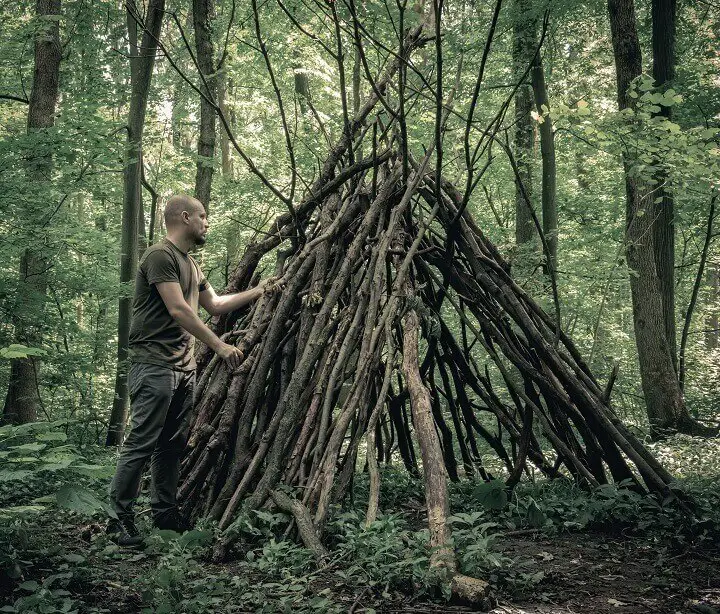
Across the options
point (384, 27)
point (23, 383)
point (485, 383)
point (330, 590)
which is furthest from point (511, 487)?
point (384, 27)

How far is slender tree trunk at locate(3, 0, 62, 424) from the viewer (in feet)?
24.9

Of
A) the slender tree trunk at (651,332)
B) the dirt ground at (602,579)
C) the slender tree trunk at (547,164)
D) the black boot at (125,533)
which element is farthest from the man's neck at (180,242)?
the slender tree trunk at (547,164)

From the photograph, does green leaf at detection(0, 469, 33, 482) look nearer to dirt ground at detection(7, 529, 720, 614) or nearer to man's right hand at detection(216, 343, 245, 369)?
dirt ground at detection(7, 529, 720, 614)

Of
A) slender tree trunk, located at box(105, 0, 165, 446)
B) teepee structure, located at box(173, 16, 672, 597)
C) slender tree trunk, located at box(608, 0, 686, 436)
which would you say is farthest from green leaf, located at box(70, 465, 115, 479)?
slender tree trunk, located at box(608, 0, 686, 436)

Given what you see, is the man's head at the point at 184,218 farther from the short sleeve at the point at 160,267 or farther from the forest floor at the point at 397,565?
the forest floor at the point at 397,565

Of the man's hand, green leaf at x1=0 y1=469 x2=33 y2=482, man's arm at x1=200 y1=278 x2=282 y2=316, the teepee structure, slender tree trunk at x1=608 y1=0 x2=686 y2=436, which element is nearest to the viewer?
green leaf at x1=0 y1=469 x2=33 y2=482

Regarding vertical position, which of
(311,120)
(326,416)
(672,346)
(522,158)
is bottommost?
(326,416)

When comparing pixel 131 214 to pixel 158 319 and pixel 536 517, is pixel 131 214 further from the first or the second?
pixel 536 517

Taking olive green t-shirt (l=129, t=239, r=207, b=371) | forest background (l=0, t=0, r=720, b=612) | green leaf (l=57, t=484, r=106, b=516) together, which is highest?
forest background (l=0, t=0, r=720, b=612)

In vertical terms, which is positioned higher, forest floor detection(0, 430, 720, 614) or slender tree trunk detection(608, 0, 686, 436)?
slender tree trunk detection(608, 0, 686, 436)

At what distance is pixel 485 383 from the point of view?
4.75 meters

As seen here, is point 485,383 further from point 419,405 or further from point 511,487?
point 419,405

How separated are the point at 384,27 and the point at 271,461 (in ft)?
25.6

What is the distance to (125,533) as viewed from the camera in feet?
12.1
